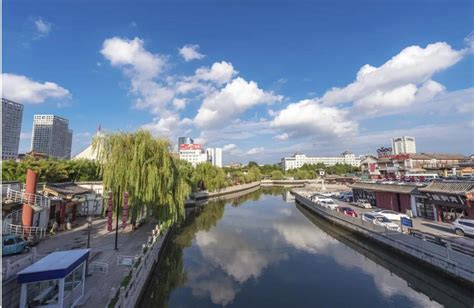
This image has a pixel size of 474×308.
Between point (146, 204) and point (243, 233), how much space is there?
1108 centimetres

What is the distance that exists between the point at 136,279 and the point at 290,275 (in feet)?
28.4

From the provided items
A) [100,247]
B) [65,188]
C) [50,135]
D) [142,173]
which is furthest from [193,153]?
[100,247]

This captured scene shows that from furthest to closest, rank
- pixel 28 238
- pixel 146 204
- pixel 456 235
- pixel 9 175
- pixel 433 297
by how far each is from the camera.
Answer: pixel 9 175 < pixel 146 204 < pixel 456 235 < pixel 28 238 < pixel 433 297

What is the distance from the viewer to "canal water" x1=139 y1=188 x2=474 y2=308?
11906 millimetres

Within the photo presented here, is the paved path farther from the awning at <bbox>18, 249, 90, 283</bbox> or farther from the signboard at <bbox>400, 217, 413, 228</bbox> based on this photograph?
the signboard at <bbox>400, 217, 413, 228</bbox>

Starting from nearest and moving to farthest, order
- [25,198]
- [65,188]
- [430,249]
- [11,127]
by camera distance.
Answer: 1. [430,249]
2. [25,198]
3. [65,188]
4. [11,127]

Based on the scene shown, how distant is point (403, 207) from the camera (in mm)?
27812

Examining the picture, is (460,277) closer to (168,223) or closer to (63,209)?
(168,223)

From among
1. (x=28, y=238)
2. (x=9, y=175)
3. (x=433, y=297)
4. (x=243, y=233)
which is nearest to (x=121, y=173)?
(x=28, y=238)

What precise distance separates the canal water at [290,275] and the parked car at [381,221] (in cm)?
200

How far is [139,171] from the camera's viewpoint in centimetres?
1844

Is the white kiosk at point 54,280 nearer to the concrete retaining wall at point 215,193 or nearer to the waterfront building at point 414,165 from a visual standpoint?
the concrete retaining wall at point 215,193

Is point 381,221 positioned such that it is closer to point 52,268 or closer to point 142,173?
point 142,173

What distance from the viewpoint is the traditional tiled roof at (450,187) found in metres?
19.3
